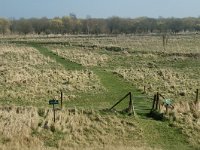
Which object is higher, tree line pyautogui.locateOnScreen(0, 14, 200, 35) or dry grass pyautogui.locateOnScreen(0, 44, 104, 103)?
tree line pyautogui.locateOnScreen(0, 14, 200, 35)

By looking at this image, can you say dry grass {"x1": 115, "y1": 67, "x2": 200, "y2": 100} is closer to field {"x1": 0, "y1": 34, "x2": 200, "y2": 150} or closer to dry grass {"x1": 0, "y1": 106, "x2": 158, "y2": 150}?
field {"x1": 0, "y1": 34, "x2": 200, "y2": 150}

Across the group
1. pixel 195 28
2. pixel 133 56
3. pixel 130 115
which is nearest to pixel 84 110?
pixel 130 115

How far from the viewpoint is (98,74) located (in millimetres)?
34438

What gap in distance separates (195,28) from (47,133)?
139565 millimetres

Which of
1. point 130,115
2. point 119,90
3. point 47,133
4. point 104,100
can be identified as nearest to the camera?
point 47,133

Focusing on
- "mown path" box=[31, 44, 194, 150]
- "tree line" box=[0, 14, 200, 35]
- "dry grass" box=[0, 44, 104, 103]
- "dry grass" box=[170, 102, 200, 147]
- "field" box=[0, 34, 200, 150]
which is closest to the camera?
"field" box=[0, 34, 200, 150]

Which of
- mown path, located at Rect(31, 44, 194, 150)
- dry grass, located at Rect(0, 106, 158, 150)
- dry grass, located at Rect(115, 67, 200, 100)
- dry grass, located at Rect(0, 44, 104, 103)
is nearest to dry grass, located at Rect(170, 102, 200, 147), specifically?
mown path, located at Rect(31, 44, 194, 150)

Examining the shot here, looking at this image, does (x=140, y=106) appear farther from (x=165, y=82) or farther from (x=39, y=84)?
(x=165, y=82)

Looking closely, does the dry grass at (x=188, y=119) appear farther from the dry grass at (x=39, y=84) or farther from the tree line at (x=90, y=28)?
the tree line at (x=90, y=28)

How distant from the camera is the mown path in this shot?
1639cm

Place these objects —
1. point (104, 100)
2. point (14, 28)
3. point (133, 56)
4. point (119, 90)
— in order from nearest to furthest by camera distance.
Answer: point (104, 100)
point (119, 90)
point (133, 56)
point (14, 28)

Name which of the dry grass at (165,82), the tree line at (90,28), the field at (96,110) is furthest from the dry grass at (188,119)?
the tree line at (90,28)

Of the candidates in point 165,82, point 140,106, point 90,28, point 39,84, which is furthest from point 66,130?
point 90,28

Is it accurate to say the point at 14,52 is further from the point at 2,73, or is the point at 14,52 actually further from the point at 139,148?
the point at 139,148
